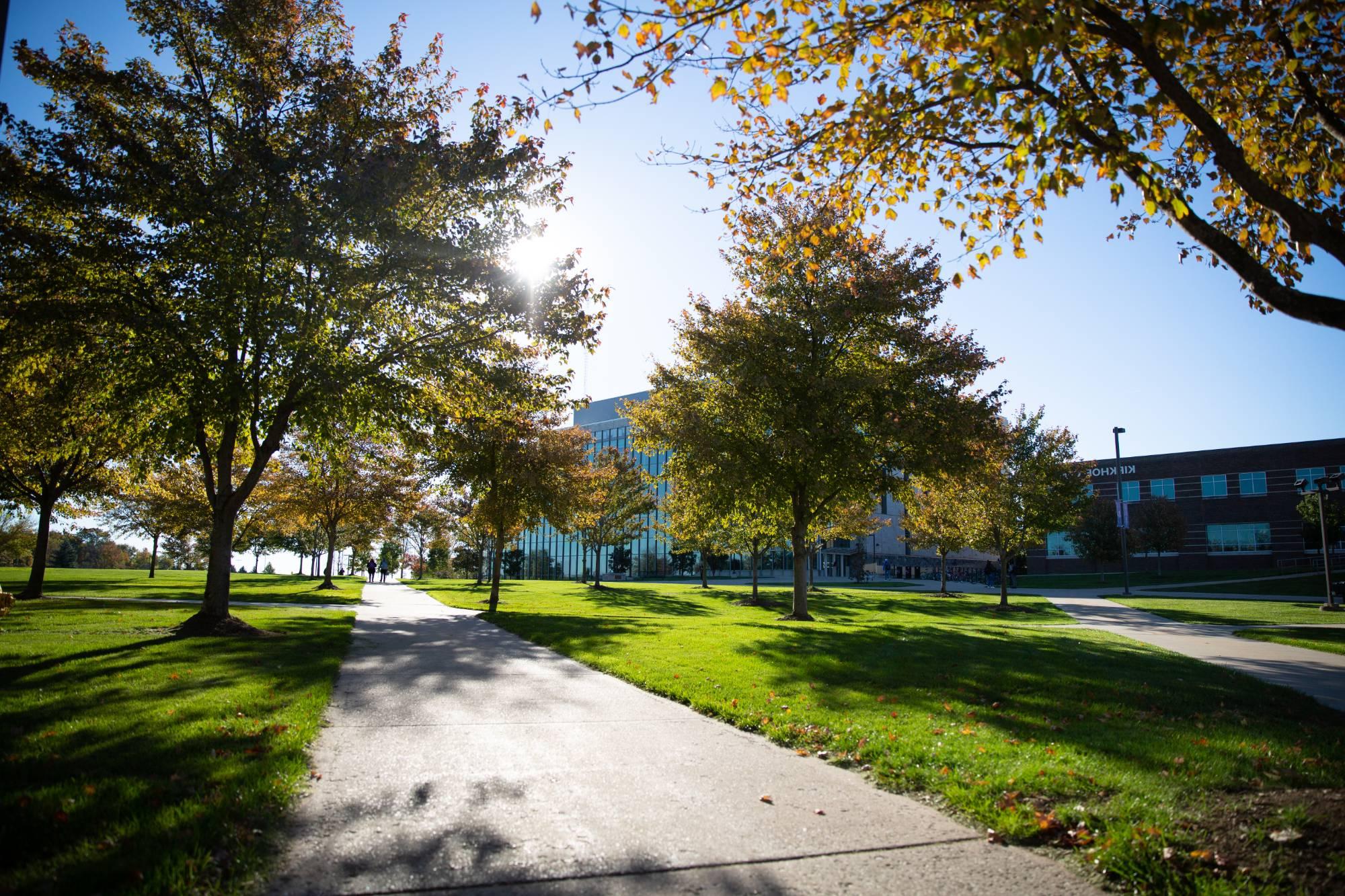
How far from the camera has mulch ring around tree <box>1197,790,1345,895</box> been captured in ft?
11.1

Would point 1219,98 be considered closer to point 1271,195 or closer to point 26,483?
point 1271,195

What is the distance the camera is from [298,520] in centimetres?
3534

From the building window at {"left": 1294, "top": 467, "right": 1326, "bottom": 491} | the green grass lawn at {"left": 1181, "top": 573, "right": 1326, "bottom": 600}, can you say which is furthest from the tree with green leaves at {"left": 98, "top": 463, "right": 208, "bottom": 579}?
the building window at {"left": 1294, "top": 467, "right": 1326, "bottom": 491}

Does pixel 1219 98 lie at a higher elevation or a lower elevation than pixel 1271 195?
higher

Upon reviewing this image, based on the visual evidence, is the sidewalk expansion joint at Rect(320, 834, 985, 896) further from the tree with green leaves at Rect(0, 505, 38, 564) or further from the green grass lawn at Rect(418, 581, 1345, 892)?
the tree with green leaves at Rect(0, 505, 38, 564)

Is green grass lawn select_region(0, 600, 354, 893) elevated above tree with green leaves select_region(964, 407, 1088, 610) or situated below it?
below

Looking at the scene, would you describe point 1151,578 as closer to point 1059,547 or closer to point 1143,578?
point 1143,578

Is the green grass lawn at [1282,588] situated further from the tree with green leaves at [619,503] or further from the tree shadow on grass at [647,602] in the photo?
the tree with green leaves at [619,503]

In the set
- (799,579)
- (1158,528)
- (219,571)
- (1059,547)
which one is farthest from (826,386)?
(1059,547)

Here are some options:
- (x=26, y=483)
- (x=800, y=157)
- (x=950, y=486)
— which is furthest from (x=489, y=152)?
(x=26, y=483)

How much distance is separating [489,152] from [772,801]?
490 inches

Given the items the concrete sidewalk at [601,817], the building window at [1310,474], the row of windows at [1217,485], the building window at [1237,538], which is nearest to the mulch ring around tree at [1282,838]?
the concrete sidewalk at [601,817]

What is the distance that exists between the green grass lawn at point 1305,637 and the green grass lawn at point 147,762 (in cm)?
1734

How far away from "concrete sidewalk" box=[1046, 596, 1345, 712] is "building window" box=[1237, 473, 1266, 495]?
46801mm
